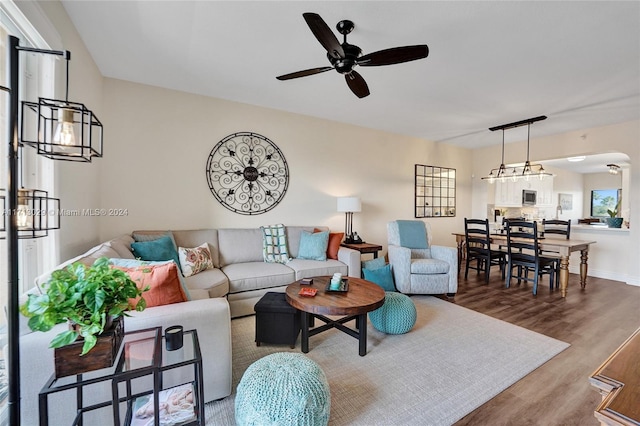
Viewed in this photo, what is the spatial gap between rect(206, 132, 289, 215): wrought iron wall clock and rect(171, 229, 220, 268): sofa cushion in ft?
1.59

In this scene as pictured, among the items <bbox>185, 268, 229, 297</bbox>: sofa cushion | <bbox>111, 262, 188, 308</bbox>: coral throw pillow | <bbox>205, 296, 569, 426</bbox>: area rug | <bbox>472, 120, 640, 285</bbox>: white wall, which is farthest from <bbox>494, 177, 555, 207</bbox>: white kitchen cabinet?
<bbox>111, 262, 188, 308</bbox>: coral throw pillow

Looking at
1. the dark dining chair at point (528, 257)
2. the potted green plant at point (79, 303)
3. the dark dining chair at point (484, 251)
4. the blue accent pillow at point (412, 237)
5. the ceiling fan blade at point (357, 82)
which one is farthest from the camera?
the dark dining chair at point (484, 251)

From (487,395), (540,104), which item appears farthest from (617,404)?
(540,104)

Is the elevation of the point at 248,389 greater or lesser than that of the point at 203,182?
lesser

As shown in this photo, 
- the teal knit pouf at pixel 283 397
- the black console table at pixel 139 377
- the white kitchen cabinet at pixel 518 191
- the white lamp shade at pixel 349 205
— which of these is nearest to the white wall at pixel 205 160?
the white lamp shade at pixel 349 205

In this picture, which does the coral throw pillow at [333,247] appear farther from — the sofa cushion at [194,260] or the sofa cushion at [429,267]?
the sofa cushion at [194,260]

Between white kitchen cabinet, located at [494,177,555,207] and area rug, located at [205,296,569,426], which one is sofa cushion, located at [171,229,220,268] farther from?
white kitchen cabinet, located at [494,177,555,207]

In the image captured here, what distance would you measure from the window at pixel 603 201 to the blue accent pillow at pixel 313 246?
31.7 feet

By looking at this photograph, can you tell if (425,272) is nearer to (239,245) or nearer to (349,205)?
(349,205)

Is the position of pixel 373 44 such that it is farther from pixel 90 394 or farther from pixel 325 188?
pixel 90 394

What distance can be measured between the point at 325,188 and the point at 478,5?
115 inches

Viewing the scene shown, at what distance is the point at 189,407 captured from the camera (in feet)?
4.50

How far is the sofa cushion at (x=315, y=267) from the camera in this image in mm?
3166

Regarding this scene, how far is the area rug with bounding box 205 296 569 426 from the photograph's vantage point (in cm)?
161
